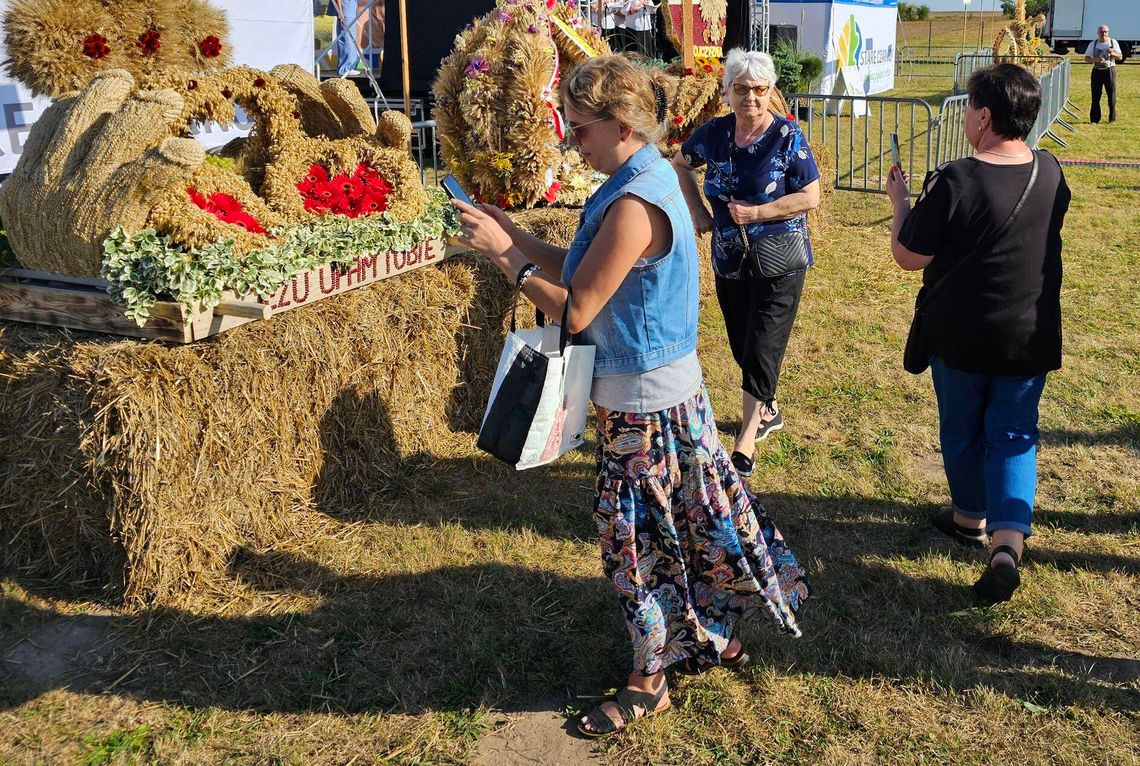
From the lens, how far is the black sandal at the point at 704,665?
3137mm

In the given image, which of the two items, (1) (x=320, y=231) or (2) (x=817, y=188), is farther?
(2) (x=817, y=188)

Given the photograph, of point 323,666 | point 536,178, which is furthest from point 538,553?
point 536,178

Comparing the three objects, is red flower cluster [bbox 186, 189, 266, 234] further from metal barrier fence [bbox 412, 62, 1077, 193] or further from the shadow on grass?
metal barrier fence [bbox 412, 62, 1077, 193]

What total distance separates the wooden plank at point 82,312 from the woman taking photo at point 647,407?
133 centimetres

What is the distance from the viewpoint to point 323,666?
318 cm

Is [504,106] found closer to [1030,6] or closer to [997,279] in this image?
[997,279]

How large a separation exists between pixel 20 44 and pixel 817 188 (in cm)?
338

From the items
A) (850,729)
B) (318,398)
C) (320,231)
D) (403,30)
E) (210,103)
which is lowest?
(850,729)

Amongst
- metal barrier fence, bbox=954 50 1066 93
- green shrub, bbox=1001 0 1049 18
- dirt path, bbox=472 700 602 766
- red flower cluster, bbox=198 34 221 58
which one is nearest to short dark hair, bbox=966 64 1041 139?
dirt path, bbox=472 700 602 766

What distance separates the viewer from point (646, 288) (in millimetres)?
2576

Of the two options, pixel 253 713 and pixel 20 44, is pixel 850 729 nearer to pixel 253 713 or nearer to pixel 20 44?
pixel 253 713

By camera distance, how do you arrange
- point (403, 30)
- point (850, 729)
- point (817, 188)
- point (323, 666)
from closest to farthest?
1. point (850, 729)
2. point (323, 666)
3. point (817, 188)
4. point (403, 30)

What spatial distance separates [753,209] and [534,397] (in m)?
2.08

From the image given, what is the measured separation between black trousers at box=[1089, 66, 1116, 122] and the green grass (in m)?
15.3
